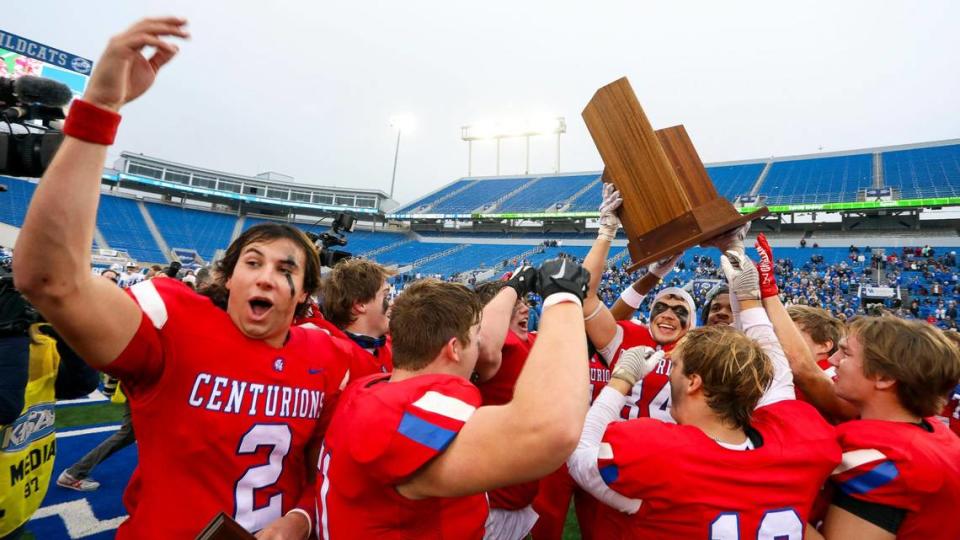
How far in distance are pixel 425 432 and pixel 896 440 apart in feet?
5.56

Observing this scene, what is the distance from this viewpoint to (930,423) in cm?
179

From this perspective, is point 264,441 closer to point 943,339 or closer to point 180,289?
point 180,289

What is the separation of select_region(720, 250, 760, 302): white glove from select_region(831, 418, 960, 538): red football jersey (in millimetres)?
740

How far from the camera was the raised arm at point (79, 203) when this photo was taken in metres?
1.00

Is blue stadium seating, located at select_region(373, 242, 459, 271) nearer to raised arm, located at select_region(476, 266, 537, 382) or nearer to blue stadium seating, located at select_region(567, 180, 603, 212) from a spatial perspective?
blue stadium seating, located at select_region(567, 180, 603, 212)

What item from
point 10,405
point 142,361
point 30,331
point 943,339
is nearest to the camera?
point 142,361

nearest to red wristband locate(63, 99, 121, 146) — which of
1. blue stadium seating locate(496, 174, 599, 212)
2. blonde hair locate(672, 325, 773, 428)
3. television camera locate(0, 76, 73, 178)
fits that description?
television camera locate(0, 76, 73, 178)

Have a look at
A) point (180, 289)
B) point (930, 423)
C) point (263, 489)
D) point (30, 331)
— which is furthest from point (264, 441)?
point (930, 423)

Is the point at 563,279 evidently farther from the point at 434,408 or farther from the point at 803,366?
the point at 803,366

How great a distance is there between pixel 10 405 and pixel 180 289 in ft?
3.41

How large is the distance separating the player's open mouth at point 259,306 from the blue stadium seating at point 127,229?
31.3m

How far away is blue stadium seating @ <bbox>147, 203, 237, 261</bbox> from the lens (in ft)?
100

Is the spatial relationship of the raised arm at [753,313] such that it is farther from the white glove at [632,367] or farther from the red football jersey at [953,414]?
the red football jersey at [953,414]

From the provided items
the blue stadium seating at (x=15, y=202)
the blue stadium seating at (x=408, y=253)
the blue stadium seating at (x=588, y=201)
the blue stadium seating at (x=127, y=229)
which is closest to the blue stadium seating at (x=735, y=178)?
the blue stadium seating at (x=588, y=201)
